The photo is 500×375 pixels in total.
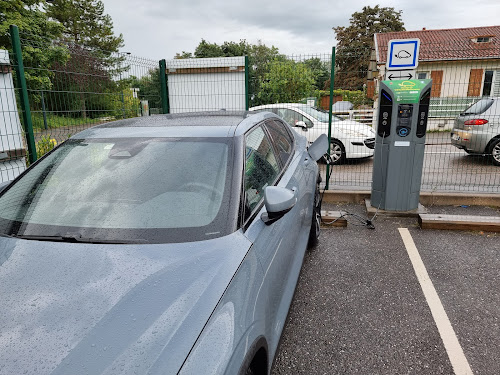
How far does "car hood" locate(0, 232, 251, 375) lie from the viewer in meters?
1.11

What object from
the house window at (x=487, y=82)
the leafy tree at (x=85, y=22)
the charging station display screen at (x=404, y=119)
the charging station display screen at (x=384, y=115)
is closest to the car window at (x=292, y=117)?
the charging station display screen at (x=384, y=115)

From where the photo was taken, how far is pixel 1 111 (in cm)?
409

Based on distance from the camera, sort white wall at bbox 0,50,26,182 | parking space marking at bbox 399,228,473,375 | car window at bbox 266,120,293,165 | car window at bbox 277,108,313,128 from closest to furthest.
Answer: parking space marking at bbox 399,228,473,375 → car window at bbox 266,120,293,165 → white wall at bbox 0,50,26,182 → car window at bbox 277,108,313,128

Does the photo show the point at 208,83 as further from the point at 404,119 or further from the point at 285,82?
the point at 404,119

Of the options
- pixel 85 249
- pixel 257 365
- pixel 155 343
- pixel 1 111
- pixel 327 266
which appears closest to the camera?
pixel 155 343

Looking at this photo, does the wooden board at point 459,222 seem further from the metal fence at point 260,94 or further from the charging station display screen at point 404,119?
the metal fence at point 260,94

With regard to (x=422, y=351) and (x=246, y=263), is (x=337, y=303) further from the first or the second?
(x=246, y=263)

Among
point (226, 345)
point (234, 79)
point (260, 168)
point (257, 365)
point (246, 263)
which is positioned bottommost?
point (257, 365)

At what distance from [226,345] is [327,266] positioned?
2.58 metres

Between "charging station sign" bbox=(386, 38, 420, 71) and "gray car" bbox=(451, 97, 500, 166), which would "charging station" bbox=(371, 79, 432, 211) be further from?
"gray car" bbox=(451, 97, 500, 166)

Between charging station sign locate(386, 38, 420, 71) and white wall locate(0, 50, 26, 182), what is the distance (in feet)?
15.4

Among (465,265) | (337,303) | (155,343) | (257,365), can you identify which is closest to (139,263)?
(155,343)

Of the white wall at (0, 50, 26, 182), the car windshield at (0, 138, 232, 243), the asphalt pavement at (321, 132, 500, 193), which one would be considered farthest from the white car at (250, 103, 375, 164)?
the car windshield at (0, 138, 232, 243)

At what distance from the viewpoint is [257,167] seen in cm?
235
